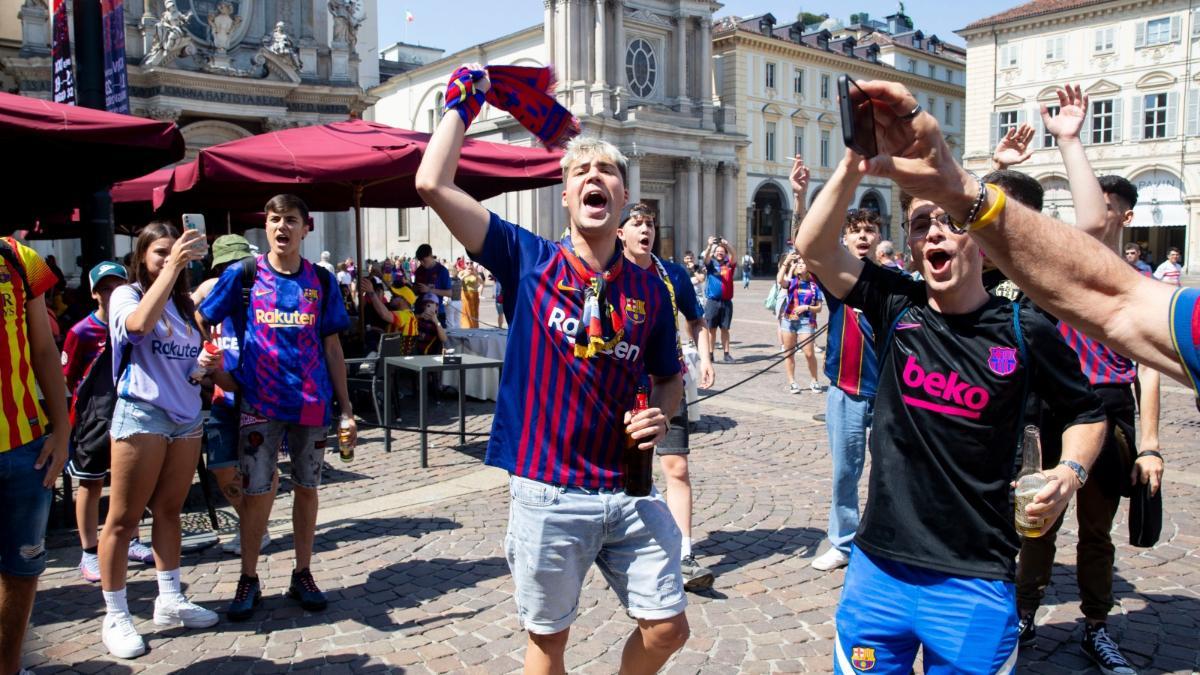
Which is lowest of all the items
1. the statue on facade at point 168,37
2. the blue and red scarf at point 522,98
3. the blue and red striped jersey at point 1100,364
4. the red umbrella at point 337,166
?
the blue and red striped jersey at point 1100,364

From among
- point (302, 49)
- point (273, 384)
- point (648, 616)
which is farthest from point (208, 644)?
point (302, 49)

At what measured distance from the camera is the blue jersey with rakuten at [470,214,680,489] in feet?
9.70

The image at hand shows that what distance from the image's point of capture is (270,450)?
4.66m

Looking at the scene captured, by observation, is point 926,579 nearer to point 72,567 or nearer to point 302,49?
Answer: point 72,567

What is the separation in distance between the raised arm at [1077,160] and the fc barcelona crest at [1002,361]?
0.83 metres

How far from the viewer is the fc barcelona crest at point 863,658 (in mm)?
2648

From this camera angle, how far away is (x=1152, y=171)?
43469 mm

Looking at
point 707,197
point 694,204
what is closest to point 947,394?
point 694,204

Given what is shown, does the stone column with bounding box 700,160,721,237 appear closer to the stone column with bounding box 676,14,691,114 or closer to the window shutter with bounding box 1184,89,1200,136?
the stone column with bounding box 676,14,691,114

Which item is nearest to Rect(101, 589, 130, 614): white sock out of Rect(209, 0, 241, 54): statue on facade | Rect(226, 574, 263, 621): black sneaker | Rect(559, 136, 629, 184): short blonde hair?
Rect(226, 574, 263, 621): black sneaker

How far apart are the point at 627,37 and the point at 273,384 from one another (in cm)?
4716

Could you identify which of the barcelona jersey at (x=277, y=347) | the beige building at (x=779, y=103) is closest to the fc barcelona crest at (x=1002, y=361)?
the barcelona jersey at (x=277, y=347)

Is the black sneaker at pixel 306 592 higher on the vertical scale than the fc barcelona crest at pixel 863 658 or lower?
lower

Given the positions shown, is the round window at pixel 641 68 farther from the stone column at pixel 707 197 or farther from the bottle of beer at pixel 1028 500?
the bottle of beer at pixel 1028 500
